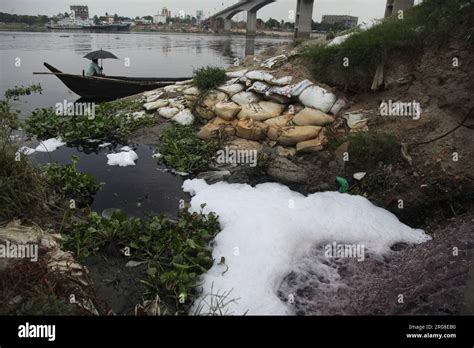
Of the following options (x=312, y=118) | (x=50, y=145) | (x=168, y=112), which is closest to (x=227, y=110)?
(x=312, y=118)

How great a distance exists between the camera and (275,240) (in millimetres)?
5988

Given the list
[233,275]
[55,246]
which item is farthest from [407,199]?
[55,246]

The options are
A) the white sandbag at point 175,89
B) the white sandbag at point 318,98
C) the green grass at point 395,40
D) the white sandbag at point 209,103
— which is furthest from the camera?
the white sandbag at point 175,89

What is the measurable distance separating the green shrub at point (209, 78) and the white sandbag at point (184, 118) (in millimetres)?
1164

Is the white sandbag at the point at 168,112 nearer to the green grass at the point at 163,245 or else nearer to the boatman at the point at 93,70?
the green grass at the point at 163,245

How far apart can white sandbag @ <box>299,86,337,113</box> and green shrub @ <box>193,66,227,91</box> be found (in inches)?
136

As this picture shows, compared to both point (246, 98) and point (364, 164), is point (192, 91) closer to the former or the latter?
point (246, 98)

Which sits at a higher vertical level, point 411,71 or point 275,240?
point 411,71

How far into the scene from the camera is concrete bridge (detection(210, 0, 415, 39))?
1791 cm

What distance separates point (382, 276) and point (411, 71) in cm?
638
